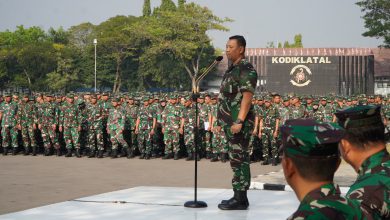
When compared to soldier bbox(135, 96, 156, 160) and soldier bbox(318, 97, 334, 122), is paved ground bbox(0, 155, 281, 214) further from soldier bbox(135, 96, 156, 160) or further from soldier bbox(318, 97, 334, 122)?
soldier bbox(318, 97, 334, 122)

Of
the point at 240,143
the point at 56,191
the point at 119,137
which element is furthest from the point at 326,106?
the point at 240,143

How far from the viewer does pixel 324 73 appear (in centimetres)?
2858

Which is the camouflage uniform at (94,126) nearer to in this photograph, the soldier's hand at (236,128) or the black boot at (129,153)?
the black boot at (129,153)

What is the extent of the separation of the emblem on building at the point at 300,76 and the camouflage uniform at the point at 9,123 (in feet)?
48.0

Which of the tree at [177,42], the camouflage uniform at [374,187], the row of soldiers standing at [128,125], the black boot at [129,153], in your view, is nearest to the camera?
the camouflage uniform at [374,187]

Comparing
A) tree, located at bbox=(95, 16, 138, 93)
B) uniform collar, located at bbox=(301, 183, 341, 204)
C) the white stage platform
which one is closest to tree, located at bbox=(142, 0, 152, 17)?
tree, located at bbox=(95, 16, 138, 93)

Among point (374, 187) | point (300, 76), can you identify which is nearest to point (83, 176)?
point (374, 187)

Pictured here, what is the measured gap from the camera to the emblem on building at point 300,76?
2840 cm

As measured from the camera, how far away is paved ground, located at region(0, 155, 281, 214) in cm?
925

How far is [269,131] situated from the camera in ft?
50.9

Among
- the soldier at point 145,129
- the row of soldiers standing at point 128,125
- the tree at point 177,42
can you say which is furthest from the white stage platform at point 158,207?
the tree at point 177,42

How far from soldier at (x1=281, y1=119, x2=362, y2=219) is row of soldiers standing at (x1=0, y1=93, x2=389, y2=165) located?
13.0 metres

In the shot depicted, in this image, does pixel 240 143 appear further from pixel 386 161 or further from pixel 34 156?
pixel 34 156

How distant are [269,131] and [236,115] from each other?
907 cm
